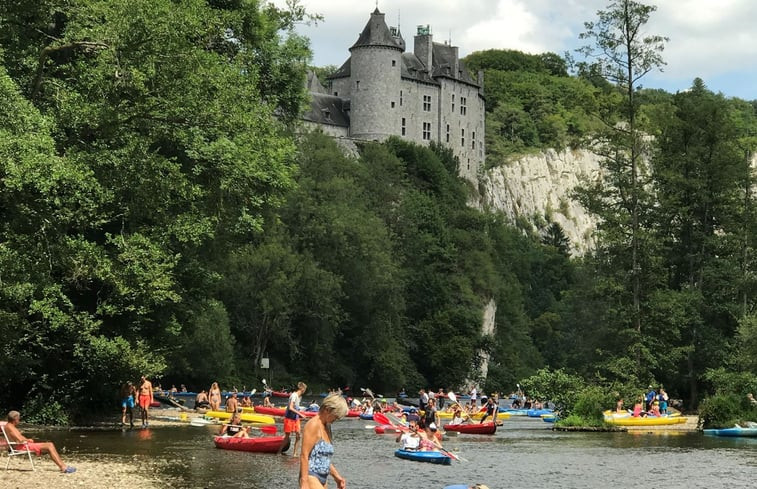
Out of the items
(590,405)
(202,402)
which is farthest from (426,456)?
(202,402)

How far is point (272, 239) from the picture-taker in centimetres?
6756

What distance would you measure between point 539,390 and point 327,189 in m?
32.6

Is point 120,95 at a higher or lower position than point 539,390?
higher

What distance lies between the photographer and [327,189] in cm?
7575

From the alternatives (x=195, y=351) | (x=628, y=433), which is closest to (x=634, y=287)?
(x=628, y=433)

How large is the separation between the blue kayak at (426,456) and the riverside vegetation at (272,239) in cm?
719

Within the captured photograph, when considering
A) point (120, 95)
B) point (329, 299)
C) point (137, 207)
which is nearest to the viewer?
point (120, 95)

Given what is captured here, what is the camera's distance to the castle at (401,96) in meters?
123

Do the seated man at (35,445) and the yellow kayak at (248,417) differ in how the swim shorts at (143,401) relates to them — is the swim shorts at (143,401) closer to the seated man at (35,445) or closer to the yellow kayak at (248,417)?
the yellow kayak at (248,417)

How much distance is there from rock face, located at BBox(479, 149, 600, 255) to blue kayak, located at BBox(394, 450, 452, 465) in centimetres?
11628

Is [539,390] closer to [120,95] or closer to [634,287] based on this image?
[634,287]

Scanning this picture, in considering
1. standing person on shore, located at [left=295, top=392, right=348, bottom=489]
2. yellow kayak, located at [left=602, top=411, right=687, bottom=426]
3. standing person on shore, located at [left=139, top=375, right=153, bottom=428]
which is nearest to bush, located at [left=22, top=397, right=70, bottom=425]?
standing person on shore, located at [left=139, top=375, right=153, bottom=428]

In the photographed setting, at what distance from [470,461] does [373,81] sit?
96.8m

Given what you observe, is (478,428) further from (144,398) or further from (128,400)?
(128,400)
